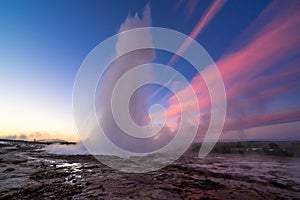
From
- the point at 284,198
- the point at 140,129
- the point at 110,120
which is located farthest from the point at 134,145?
the point at 284,198

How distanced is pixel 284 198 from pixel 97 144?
36096 millimetres

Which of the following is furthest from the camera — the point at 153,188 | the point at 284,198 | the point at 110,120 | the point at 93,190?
the point at 110,120

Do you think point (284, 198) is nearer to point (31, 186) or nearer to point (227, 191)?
point (227, 191)

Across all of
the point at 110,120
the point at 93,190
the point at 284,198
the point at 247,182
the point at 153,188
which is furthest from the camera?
the point at 110,120

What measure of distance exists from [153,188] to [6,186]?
8819 mm

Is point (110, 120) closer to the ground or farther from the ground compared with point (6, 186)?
farther from the ground

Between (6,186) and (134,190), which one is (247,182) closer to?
(134,190)

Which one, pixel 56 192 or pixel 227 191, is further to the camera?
pixel 227 191

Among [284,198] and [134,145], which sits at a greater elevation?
[134,145]

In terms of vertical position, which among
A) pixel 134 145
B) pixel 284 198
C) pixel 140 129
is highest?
pixel 140 129

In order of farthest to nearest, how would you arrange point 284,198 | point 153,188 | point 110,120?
point 110,120, point 153,188, point 284,198

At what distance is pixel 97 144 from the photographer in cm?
4000

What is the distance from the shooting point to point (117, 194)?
9.66 meters

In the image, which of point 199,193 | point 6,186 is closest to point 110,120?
point 6,186
